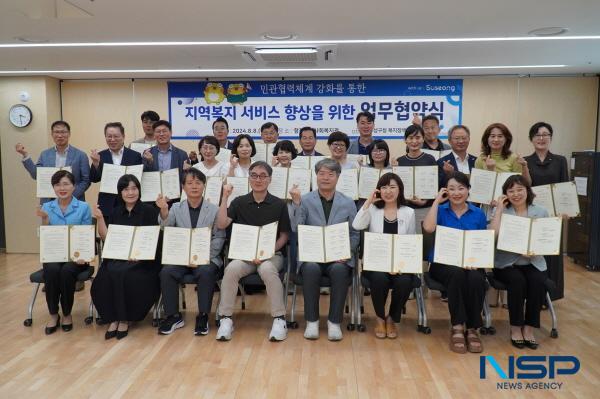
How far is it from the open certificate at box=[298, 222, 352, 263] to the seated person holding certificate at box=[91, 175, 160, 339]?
1.35m

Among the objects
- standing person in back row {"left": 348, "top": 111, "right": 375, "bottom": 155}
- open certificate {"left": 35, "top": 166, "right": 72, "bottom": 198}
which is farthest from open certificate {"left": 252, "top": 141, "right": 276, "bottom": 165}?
open certificate {"left": 35, "top": 166, "right": 72, "bottom": 198}

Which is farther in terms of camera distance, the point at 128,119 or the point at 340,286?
the point at 128,119

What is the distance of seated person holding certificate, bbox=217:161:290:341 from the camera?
3.92m

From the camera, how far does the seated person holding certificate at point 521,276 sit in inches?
146

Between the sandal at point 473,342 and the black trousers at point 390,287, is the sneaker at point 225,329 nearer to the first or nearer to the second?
the black trousers at point 390,287

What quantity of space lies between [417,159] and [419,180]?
0.83 feet

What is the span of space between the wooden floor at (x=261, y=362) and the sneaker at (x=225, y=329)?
56mm

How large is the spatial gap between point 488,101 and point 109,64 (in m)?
5.65

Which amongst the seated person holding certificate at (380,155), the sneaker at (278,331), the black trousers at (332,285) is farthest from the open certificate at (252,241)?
the seated person holding certificate at (380,155)

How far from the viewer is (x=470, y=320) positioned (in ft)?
12.1

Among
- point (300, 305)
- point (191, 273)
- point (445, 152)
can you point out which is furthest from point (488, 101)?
point (191, 273)

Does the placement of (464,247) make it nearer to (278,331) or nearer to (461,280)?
(461,280)

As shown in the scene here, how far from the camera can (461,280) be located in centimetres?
365

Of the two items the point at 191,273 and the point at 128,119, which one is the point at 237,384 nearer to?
the point at 191,273
